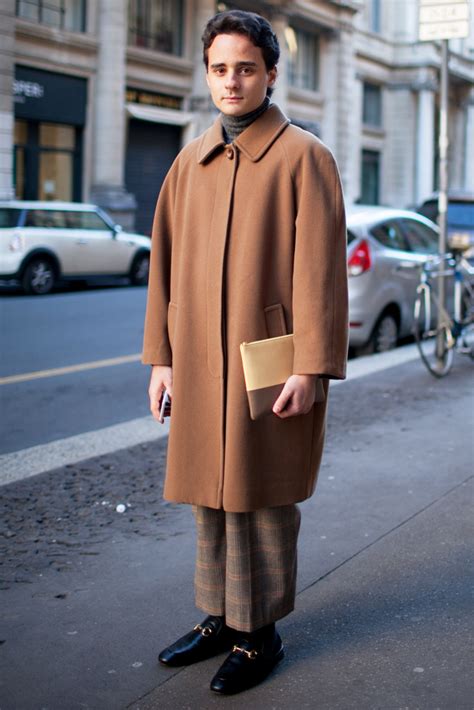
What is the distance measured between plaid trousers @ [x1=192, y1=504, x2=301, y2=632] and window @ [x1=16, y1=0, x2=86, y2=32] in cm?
2230

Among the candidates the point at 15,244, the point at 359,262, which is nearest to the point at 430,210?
the point at 15,244

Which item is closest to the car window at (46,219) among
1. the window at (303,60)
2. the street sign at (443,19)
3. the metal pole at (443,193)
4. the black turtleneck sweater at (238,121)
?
the metal pole at (443,193)

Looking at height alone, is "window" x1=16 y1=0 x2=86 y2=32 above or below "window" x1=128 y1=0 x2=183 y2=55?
below

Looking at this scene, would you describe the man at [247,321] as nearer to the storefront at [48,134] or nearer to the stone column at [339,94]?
the storefront at [48,134]

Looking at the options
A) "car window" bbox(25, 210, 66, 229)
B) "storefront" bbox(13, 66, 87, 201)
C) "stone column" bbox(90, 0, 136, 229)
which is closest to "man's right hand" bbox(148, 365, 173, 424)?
Result: "car window" bbox(25, 210, 66, 229)

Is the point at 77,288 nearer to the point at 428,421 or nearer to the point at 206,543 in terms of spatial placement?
the point at 428,421

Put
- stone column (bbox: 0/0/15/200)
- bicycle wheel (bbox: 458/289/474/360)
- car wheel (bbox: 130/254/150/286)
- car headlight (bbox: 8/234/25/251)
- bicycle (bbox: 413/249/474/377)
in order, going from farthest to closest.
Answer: stone column (bbox: 0/0/15/200) → car wheel (bbox: 130/254/150/286) → car headlight (bbox: 8/234/25/251) → bicycle wheel (bbox: 458/289/474/360) → bicycle (bbox: 413/249/474/377)

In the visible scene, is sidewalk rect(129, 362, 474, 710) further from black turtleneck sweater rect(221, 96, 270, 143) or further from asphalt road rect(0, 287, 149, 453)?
asphalt road rect(0, 287, 149, 453)

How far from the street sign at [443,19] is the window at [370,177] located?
32.3m

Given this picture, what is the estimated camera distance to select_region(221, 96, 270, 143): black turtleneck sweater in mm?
3117

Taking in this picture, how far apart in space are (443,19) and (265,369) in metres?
6.62

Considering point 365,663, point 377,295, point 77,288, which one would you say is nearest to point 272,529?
point 365,663

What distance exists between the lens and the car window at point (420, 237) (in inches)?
434

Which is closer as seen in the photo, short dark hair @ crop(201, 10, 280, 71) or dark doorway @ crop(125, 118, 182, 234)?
short dark hair @ crop(201, 10, 280, 71)
